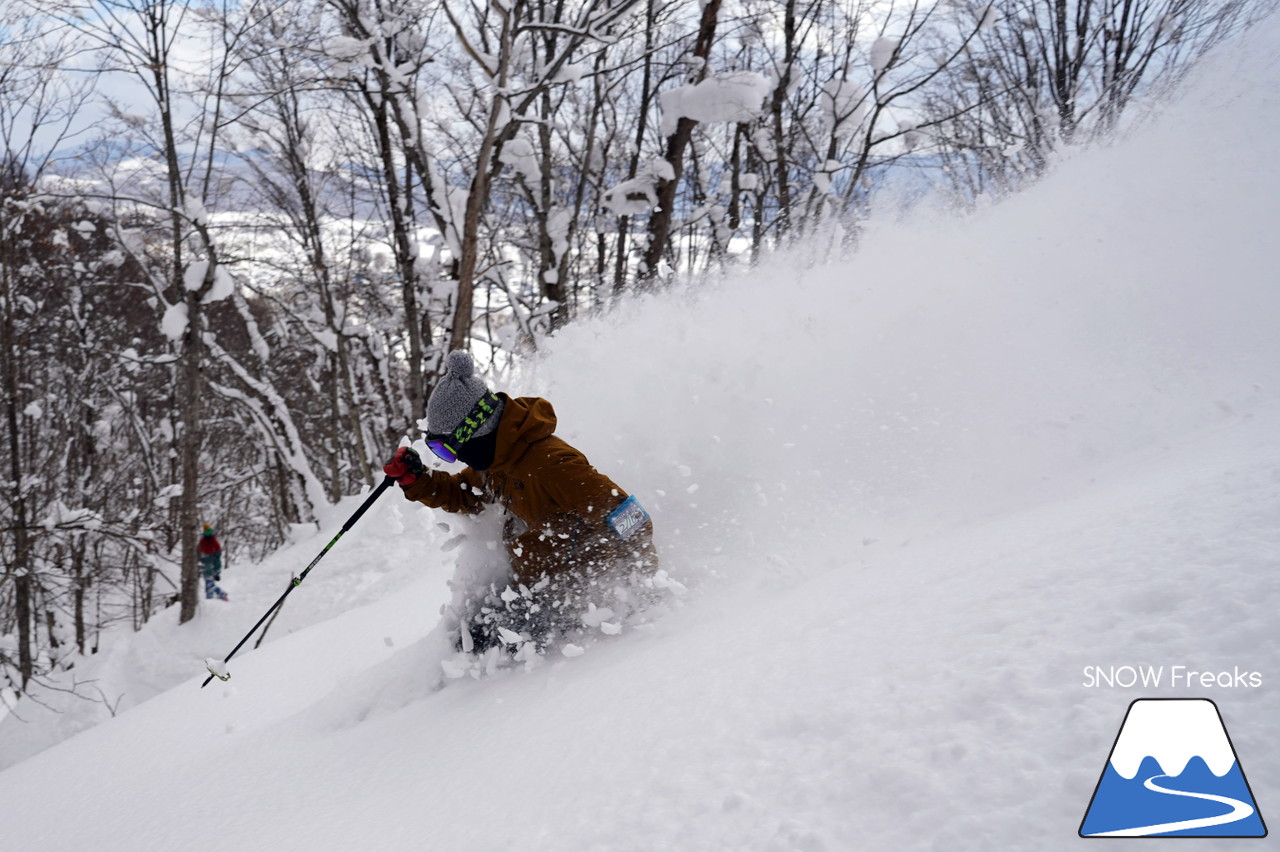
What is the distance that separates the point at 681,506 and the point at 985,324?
8.56 ft

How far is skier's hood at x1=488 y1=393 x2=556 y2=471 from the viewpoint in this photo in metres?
3.18

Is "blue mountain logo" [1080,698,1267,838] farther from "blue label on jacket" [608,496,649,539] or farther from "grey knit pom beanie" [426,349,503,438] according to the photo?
"grey knit pom beanie" [426,349,503,438]

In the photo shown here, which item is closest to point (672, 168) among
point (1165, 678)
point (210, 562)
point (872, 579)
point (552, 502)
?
point (552, 502)

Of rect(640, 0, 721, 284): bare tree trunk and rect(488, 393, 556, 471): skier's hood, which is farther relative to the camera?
rect(640, 0, 721, 284): bare tree trunk

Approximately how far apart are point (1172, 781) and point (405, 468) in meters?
3.15

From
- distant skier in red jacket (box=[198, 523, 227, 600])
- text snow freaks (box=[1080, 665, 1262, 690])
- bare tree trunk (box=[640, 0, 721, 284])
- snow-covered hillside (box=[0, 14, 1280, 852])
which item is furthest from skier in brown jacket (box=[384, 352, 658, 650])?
distant skier in red jacket (box=[198, 523, 227, 600])

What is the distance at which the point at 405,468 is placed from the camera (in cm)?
344

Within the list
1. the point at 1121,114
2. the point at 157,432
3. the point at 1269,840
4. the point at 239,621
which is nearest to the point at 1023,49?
the point at 1121,114

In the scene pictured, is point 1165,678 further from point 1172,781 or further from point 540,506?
point 540,506

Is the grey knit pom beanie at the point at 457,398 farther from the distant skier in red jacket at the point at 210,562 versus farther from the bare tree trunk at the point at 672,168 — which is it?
the distant skier in red jacket at the point at 210,562

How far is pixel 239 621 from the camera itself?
10.6 m

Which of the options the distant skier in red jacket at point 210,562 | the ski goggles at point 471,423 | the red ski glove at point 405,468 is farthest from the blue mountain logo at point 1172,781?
the distant skier in red jacket at point 210,562

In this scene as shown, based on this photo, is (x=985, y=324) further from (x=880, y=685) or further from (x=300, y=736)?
(x=300, y=736)

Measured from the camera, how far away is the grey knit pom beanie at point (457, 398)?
323 cm
